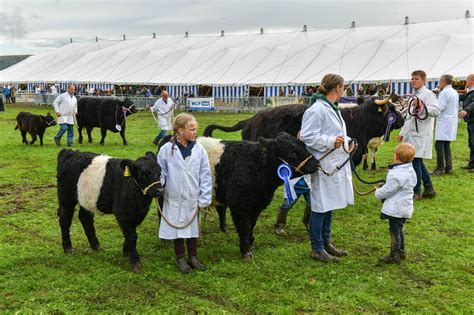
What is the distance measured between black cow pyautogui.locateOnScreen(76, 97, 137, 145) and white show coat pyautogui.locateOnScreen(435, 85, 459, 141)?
9716mm

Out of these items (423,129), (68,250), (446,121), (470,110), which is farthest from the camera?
(470,110)

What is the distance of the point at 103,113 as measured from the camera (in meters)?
15.7

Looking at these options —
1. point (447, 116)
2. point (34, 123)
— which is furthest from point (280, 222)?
point (34, 123)

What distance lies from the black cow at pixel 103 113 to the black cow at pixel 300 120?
8.08m

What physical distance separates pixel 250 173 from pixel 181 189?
929 mm

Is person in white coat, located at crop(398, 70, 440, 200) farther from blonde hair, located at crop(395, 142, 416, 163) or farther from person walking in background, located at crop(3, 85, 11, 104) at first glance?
person walking in background, located at crop(3, 85, 11, 104)

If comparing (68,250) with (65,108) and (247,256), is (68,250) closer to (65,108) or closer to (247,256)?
(247,256)

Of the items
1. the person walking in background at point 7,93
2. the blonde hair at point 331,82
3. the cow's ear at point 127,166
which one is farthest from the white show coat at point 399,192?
the person walking in background at point 7,93

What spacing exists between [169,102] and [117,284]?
445 inches

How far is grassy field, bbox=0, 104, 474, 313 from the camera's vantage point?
4496mm

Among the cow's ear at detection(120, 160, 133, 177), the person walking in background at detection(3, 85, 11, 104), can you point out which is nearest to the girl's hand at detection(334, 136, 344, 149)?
the cow's ear at detection(120, 160, 133, 177)

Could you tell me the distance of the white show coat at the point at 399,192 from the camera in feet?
17.4

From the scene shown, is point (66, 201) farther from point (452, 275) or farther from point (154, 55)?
point (154, 55)

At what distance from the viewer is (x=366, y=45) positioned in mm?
31500
